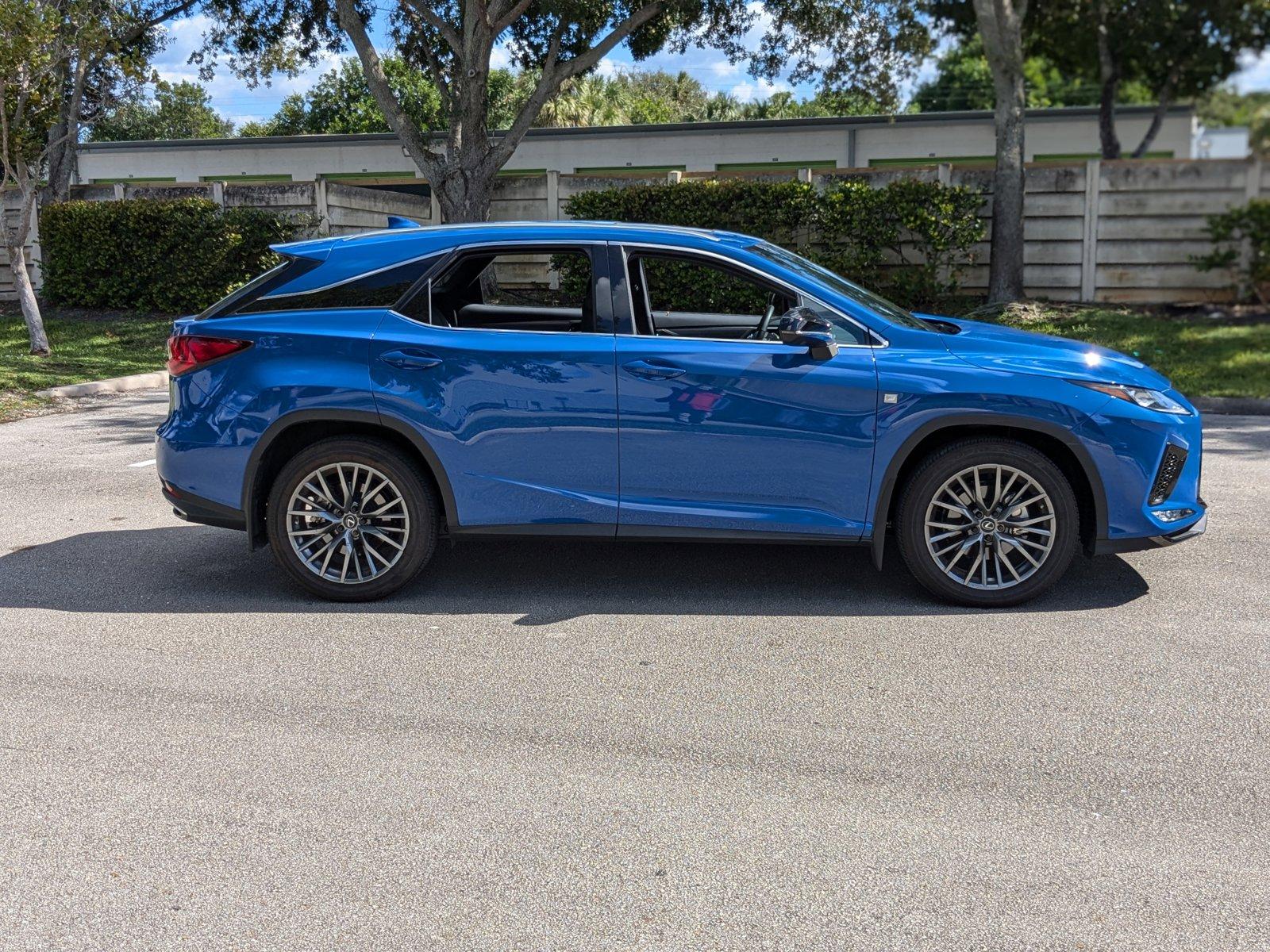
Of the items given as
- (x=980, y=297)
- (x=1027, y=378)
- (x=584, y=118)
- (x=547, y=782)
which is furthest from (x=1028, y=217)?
(x=584, y=118)

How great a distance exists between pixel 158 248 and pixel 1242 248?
15.3m

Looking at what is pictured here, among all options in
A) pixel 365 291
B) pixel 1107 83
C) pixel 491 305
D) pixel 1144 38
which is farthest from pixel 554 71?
pixel 1107 83

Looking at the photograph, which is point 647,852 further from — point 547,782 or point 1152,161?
point 1152,161

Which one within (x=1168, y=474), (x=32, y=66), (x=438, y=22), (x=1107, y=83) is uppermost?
(x=1107, y=83)

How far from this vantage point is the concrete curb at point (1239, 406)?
11.3 m

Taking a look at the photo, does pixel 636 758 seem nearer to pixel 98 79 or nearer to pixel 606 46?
pixel 606 46

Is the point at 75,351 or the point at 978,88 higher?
the point at 978,88

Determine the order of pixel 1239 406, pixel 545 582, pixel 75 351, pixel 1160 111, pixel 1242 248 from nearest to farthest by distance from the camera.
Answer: pixel 545 582 → pixel 1239 406 → pixel 1242 248 → pixel 75 351 → pixel 1160 111

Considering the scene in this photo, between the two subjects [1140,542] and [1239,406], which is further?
[1239,406]

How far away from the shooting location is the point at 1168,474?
5375 millimetres

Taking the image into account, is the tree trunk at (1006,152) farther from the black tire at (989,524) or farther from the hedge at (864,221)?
the black tire at (989,524)

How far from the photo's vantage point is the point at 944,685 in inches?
180

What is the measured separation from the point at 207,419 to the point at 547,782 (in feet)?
9.23

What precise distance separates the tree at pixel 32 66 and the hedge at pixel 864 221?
7814 mm
